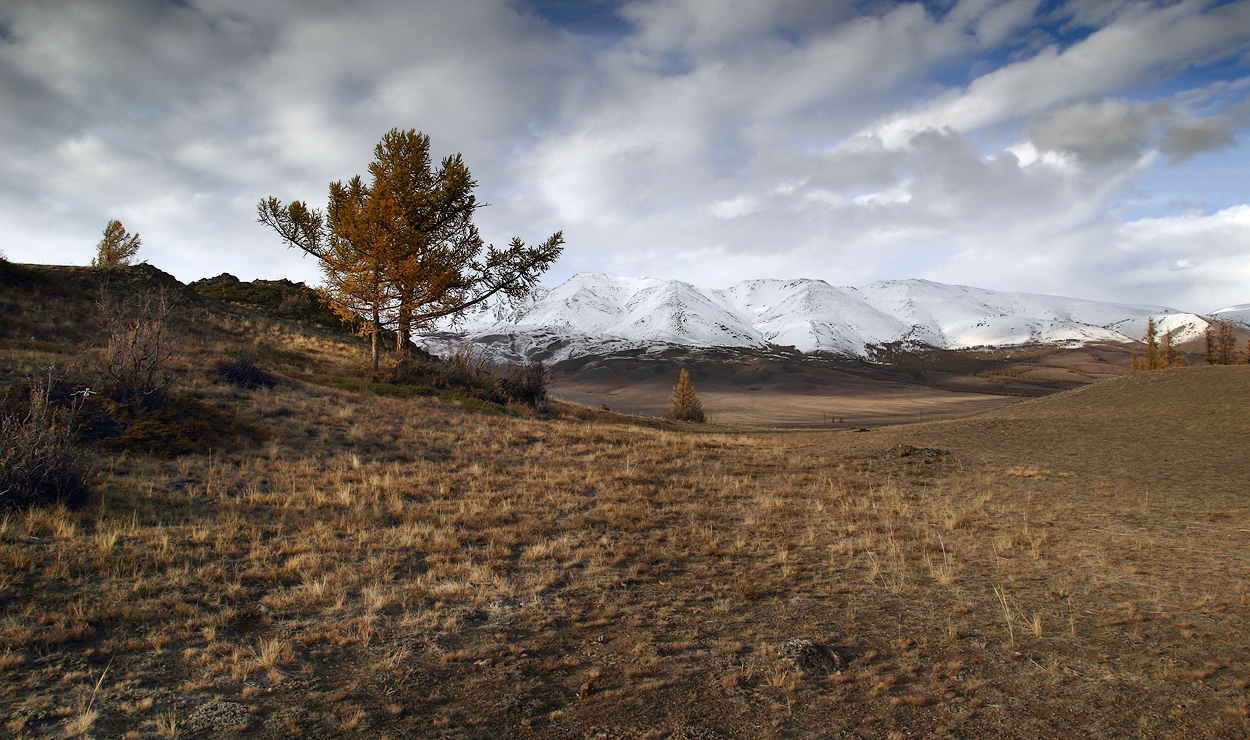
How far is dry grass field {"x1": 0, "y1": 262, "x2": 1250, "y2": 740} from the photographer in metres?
3.90

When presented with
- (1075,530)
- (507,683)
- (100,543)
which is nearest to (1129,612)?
(1075,530)

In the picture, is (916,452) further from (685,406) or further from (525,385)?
(685,406)

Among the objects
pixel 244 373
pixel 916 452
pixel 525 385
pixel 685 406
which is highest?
pixel 244 373

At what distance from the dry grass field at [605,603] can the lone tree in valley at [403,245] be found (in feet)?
36.9

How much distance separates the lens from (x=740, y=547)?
26.8 ft

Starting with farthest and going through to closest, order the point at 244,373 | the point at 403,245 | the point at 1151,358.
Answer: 1. the point at 1151,358
2. the point at 403,245
3. the point at 244,373

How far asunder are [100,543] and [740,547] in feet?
25.3

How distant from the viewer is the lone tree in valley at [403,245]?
22.4m

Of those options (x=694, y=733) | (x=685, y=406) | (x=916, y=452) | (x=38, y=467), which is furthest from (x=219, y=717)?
(x=685, y=406)

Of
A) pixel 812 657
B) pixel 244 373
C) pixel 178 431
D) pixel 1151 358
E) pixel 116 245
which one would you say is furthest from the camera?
pixel 1151 358

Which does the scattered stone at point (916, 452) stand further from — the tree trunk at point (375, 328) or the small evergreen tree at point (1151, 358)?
the small evergreen tree at point (1151, 358)

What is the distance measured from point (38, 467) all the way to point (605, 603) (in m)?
7.43

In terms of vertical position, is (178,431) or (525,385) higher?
(525,385)

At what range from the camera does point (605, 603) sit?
6035 millimetres
